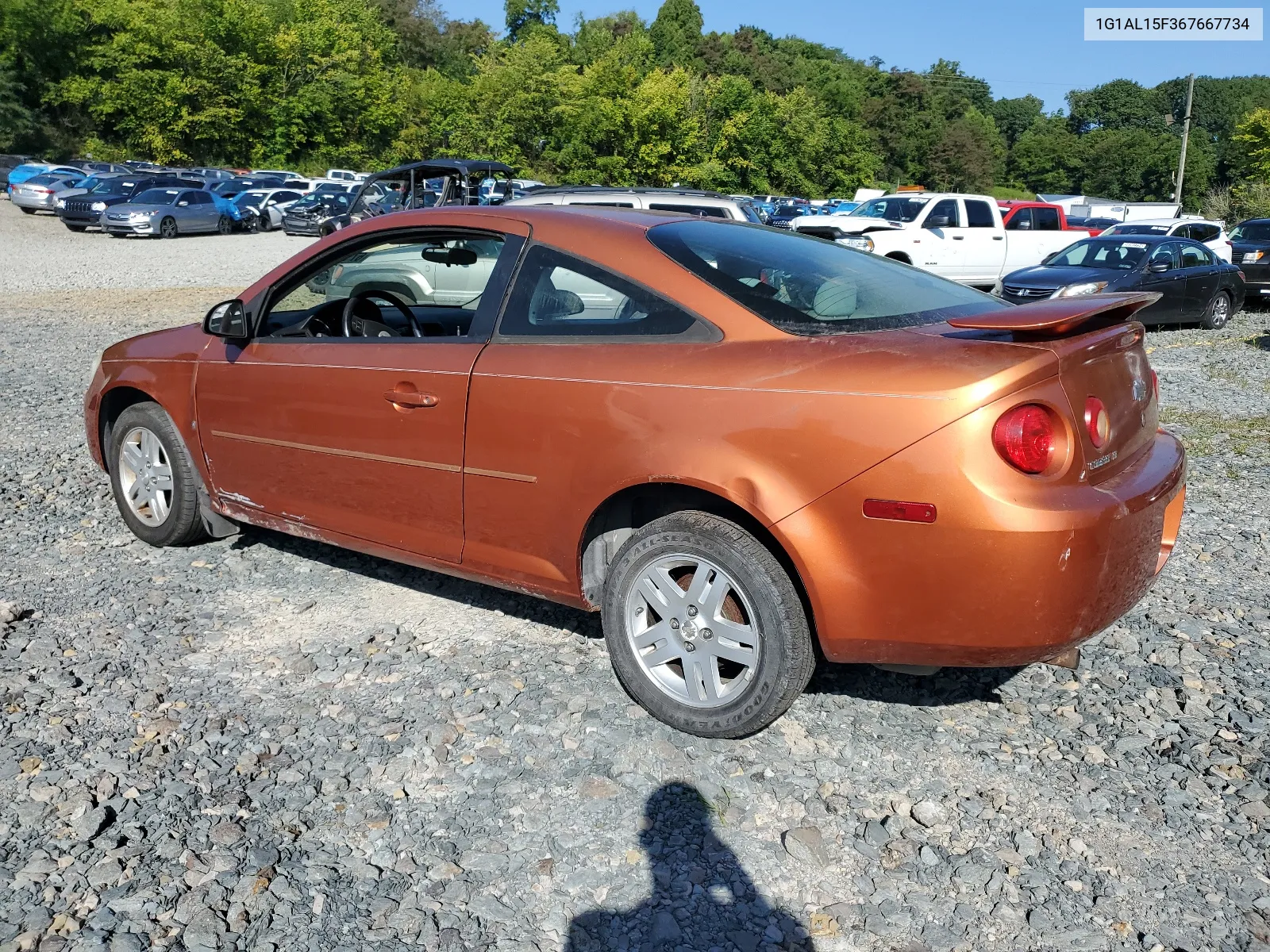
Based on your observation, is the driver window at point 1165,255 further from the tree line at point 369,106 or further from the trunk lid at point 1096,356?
the tree line at point 369,106

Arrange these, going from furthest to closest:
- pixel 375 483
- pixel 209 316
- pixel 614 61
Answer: pixel 614 61 → pixel 209 316 → pixel 375 483

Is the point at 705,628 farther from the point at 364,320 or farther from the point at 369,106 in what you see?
the point at 369,106

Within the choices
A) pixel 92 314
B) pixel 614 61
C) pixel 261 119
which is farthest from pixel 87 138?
pixel 92 314

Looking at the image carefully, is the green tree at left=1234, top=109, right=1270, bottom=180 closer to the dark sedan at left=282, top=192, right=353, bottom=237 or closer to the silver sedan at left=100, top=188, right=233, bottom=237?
the dark sedan at left=282, top=192, right=353, bottom=237

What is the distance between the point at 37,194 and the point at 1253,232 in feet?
115

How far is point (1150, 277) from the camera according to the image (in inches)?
584

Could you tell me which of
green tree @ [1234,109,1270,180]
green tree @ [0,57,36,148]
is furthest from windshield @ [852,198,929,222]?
green tree @ [1234,109,1270,180]

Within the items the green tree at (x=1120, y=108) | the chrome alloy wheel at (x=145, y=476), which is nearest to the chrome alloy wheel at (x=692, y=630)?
the chrome alloy wheel at (x=145, y=476)

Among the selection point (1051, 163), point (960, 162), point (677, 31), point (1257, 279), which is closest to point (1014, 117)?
point (1051, 163)

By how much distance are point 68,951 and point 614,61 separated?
69.9 m

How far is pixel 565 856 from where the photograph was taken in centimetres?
285

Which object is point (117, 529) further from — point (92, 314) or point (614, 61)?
point (614, 61)

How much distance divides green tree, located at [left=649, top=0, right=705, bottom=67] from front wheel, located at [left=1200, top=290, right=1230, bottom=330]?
107799 millimetres

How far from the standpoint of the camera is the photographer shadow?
2525 mm
